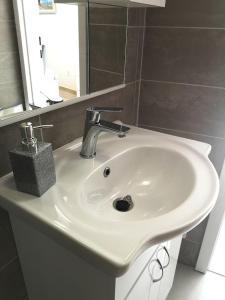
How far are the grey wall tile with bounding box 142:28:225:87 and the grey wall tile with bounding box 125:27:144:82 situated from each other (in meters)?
0.04

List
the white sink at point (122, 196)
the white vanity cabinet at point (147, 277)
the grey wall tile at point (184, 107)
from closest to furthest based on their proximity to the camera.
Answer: the white sink at point (122, 196) → the white vanity cabinet at point (147, 277) → the grey wall tile at point (184, 107)

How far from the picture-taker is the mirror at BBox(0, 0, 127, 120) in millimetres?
689

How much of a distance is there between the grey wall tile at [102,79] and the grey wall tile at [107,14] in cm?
18

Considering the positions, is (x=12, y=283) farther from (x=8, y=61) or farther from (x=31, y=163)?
(x=8, y=61)

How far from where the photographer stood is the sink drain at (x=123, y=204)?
2.77 ft

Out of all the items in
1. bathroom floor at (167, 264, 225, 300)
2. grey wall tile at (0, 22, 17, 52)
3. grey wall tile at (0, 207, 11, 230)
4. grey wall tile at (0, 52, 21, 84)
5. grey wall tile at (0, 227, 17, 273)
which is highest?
grey wall tile at (0, 22, 17, 52)

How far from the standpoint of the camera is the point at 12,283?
858mm

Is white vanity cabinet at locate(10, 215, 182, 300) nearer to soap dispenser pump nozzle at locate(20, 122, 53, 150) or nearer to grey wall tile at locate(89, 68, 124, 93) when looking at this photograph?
soap dispenser pump nozzle at locate(20, 122, 53, 150)

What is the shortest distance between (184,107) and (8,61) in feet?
2.86

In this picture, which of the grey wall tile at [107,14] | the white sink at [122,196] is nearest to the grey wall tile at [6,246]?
the white sink at [122,196]

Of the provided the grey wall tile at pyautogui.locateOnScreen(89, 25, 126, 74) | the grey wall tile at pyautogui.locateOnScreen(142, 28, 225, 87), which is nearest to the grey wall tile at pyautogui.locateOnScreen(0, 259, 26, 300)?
the grey wall tile at pyautogui.locateOnScreen(89, 25, 126, 74)

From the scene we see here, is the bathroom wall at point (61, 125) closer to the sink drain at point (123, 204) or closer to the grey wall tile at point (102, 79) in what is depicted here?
the grey wall tile at point (102, 79)

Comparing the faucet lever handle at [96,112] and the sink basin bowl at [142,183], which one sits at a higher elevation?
the faucet lever handle at [96,112]

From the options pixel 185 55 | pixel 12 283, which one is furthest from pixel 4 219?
pixel 185 55
